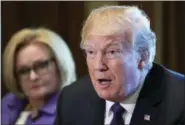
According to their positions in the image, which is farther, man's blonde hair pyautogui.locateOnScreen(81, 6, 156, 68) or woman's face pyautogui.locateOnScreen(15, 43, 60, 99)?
woman's face pyautogui.locateOnScreen(15, 43, 60, 99)

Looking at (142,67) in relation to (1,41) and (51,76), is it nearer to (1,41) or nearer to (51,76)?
(51,76)

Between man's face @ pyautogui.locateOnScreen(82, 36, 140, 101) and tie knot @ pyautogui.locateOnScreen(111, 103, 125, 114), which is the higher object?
man's face @ pyautogui.locateOnScreen(82, 36, 140, 101)

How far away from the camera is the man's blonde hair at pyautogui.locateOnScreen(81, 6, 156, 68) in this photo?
1150 mm

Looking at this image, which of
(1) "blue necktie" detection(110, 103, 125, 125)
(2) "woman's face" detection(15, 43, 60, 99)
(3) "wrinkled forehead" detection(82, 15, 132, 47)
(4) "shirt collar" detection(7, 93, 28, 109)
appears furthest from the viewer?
(4) "shirt collar" detection(7, 93, 28, 109)

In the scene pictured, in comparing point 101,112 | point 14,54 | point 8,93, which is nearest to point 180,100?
point 101,112

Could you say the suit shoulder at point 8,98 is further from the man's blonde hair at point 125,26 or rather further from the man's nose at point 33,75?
the man's blonde hair at point 125,26

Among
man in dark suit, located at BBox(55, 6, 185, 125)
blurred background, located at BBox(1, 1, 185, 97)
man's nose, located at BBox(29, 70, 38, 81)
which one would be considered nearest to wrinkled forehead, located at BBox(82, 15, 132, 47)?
man in dark suit, located at BBox(55, 6, 185, 125)

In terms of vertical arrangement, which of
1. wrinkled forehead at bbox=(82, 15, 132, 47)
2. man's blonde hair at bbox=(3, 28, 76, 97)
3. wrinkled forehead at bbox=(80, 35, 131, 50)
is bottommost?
man's blonde hair at bbox=(3, 28, 76, 97)

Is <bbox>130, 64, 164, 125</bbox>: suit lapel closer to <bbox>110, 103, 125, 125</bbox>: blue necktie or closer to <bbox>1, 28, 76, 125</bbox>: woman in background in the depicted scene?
<bbox>110, 103, 125, 125</bbox>: blue necktie

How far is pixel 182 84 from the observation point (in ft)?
4.13

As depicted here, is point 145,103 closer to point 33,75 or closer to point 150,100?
point 150,100

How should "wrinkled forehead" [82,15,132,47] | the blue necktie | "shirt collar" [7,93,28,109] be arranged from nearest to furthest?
"wrinkled forehead" [82,15,132,47] → the blue necktie → "shirt collar" [7,93,28,109]

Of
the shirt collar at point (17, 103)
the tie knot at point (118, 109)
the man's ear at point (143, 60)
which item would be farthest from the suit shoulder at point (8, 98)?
the man's ear at point (143, 60)

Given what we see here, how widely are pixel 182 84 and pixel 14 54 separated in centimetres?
75
